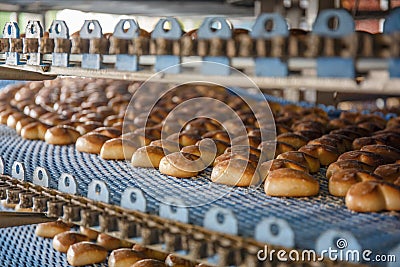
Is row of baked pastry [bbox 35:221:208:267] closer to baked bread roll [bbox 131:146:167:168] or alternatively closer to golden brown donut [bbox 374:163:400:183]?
baked bread roll [bbox 131:146:167:168]

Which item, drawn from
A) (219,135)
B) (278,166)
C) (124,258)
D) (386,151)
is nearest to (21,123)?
(219,135)

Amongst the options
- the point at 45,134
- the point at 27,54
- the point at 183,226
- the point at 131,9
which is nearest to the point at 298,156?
the point at 183,226

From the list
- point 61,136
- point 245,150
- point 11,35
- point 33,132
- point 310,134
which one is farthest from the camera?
point 33,132

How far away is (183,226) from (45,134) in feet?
4.83

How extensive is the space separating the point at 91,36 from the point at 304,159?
2.76ft

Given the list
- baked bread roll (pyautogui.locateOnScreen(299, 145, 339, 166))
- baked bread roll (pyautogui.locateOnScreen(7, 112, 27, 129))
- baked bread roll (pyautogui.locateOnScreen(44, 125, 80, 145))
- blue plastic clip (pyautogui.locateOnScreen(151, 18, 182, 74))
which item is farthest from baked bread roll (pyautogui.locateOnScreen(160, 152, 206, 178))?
baked bread roll (pyautogui.locateOnScreen(7, 112, 27, 129))

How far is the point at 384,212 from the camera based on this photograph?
1463 millimetres

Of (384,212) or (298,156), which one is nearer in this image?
(384,212)

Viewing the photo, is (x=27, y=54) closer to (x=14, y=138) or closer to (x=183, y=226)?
(x=183, y=226)

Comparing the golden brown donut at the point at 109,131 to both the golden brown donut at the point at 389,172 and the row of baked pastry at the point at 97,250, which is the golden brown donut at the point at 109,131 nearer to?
the row of baked pastry at the point at 97,250

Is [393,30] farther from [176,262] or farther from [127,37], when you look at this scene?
[176,262]

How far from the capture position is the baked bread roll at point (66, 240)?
2.12 metres

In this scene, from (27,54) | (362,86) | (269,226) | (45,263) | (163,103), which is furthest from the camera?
(163,103)

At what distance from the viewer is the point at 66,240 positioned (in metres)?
2.13
